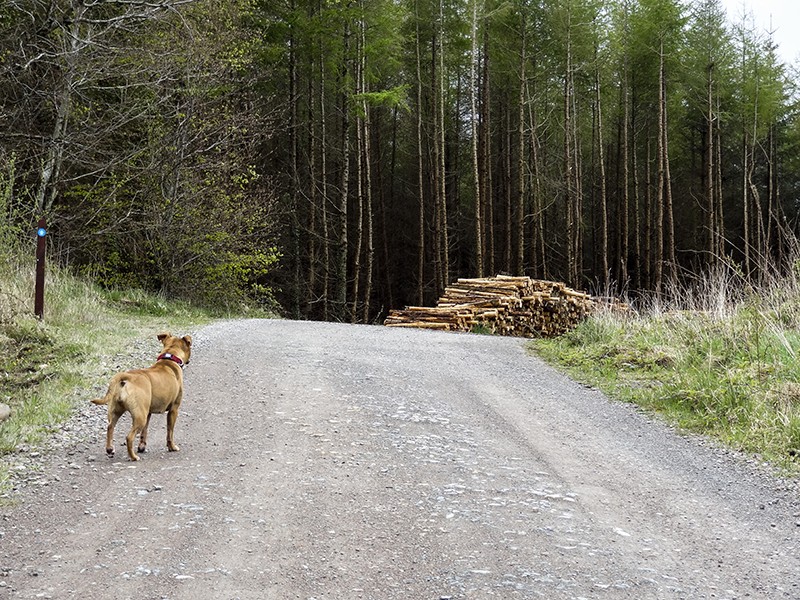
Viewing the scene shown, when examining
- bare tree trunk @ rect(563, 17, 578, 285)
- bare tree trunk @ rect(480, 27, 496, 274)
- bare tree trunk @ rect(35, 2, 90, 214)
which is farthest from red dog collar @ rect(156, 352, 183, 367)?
bare tree trunk @ rect(480, 27, 496, 274)

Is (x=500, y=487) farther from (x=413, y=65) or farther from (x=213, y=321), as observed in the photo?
(x=413, y=65)

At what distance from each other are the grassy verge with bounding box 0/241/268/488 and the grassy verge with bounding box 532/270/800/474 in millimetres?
5688

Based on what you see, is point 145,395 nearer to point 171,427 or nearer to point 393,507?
point 171,427

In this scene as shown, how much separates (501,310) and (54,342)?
30.8 feet

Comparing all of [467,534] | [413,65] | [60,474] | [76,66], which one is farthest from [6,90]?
[413,65]

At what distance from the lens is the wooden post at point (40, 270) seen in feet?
31.7

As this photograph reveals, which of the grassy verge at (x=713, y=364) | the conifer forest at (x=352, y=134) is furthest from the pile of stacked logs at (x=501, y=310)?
the grassy verge at (x=713, y=364)

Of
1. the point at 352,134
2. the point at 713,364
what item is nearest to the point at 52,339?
the point at 713,364

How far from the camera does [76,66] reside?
1376 centimetres

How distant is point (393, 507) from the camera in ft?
14.9

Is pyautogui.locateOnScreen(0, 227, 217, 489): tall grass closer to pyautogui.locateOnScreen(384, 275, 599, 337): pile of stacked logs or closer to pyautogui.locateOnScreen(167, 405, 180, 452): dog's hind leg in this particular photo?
pyautogui.locateOnScreen(167, 405, 180, 452): dog's hind leg

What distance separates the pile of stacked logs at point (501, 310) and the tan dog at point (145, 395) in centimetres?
1002

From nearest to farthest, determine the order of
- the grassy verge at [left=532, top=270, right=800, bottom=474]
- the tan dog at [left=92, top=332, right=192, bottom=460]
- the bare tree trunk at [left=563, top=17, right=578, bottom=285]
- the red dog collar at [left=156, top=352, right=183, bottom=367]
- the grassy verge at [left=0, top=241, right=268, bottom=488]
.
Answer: the tan dog at [left=92, top=332, right=192, bottom=460], the red dog collar at [left=156, top=352, right=183, bottom=367], the grassy verge at [left=0, top=241, right=268, bottom=488], the grassy verge at [left=532, top=270, right=800, bottom=474], the bare tree trunk at [left=563, top=17, right=578, bottom=285]

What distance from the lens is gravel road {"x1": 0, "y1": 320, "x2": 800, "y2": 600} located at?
3621 mm
